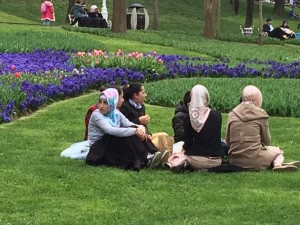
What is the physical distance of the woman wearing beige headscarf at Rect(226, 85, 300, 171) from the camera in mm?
9016

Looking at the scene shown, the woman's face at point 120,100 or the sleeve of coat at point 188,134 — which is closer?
the sleeve of coat at point 188,134

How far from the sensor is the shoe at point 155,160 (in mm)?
8930

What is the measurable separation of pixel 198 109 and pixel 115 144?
106cm

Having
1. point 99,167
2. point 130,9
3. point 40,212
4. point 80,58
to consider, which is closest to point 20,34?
point 80,58

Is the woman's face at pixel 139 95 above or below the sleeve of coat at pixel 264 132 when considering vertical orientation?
above

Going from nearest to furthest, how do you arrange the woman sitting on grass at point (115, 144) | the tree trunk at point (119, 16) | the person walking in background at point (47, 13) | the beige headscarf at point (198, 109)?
1. the beige headscarf at point (198, 109)
2. the woman sitting on grass at point (115, 144)
3. the tree trunk at point (119, 16)
4. the person walking in background at point (47, 13)

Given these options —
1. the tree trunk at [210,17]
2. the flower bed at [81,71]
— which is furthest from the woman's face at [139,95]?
the tree trunk at [210,17]

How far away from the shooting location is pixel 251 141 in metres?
9.02

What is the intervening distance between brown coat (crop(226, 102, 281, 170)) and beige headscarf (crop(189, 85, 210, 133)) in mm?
496

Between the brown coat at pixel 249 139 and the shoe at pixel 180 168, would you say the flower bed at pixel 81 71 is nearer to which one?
the shoe at pixel 180 168

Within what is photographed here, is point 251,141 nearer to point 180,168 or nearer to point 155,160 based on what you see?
point 180,168

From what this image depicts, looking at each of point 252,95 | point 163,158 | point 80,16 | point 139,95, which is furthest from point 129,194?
point 80,16

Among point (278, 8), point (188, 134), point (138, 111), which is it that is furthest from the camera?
point (278, 8)

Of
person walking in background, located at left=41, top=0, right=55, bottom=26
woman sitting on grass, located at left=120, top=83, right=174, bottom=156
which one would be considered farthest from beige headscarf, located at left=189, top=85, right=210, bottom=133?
person walking in background, located at left=41, top=0, right=55, bottom=26
